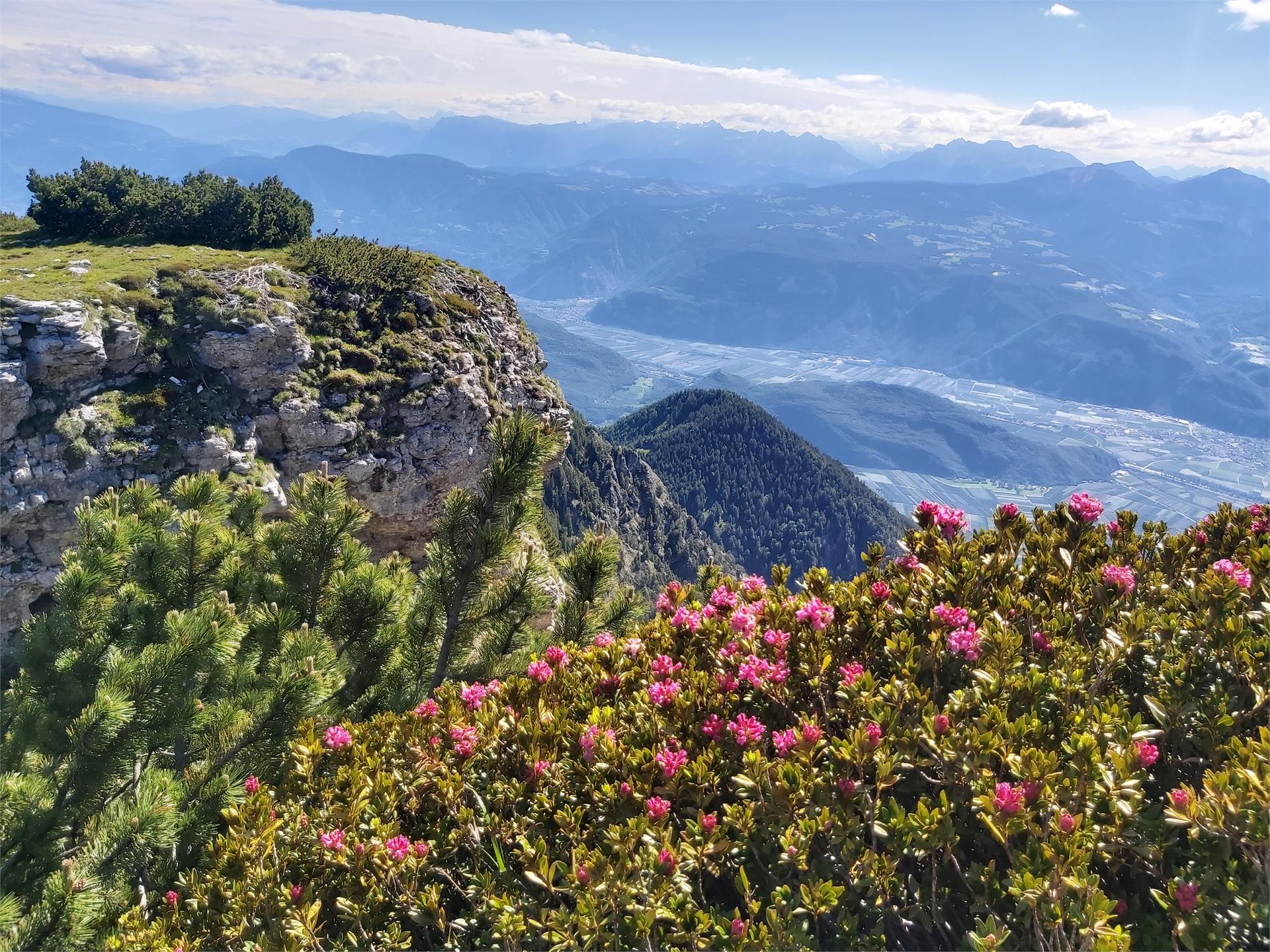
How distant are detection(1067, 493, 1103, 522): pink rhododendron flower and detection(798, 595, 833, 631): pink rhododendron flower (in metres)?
2.19

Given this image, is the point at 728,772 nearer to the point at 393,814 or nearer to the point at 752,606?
the point at 752,606

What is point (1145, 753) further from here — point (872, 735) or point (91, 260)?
point (91, 260)

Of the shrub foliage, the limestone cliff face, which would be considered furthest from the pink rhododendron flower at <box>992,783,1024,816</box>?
the shrub foliage

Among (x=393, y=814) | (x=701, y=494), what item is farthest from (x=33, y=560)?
(x=701, y=494)

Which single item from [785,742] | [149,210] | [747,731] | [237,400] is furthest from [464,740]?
[149,210]

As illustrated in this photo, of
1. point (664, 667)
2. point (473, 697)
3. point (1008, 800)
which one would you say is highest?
point (1008, 800)

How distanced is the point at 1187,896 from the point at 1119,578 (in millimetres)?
2041

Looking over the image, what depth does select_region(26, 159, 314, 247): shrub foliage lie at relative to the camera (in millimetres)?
28016

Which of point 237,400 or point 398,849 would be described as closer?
point 398,849

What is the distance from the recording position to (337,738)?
432 cm

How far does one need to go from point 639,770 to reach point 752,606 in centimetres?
176

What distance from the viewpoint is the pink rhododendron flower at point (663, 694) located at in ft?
12.8

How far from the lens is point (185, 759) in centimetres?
585

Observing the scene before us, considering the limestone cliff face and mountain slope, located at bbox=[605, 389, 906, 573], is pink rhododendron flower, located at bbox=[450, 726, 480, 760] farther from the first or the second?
mountain slope, located at bbox=[605, 389, 906, 573]
